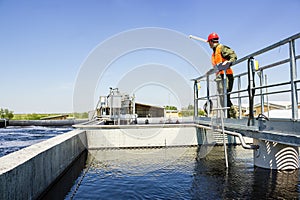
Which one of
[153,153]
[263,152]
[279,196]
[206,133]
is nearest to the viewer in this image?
[279,196]

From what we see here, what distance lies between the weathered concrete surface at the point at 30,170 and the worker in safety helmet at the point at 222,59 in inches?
157

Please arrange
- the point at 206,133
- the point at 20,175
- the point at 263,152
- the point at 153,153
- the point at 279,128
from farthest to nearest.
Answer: the point at 206,133 < the point at 153,153 < the point at 263,152 < the point at 279,128 < the point at 20,175

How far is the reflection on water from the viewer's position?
4.18m

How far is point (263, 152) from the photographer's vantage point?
5.57 metres

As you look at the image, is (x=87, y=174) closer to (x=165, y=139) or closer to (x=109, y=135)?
(x=109, y=135)

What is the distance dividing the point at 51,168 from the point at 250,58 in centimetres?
418

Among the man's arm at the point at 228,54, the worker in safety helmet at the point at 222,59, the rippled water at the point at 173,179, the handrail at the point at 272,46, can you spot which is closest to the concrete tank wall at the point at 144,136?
the rippled water at the point at 173,179

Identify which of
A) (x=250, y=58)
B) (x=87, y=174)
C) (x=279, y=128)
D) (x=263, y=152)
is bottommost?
(x=87, y=174)

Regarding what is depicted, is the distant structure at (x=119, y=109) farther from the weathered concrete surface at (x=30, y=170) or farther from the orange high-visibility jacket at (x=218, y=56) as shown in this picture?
the weathered concrete surface at (x=30, y=170)

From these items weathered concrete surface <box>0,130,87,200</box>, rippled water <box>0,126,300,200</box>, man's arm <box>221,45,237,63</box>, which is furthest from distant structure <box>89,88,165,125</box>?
man's arm <box>221,45,237,63</box>

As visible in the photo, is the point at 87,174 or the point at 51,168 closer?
the point at 51,168

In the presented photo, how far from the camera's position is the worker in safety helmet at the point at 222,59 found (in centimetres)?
596

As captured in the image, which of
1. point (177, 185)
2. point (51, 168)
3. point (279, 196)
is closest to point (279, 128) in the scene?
point (279, 196)

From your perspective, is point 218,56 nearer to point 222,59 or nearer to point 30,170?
point 222,59
